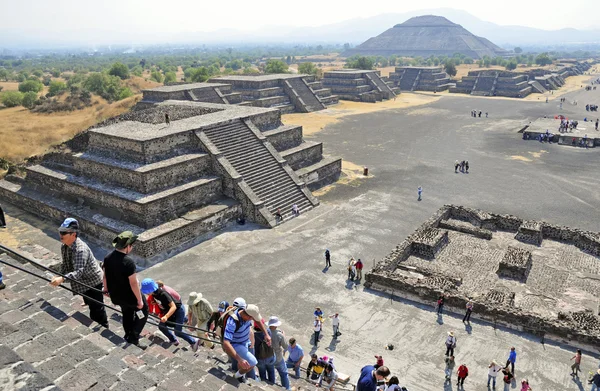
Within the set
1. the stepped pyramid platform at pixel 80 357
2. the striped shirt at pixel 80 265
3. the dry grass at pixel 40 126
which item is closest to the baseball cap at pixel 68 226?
the striped shirt at pixel 80 265

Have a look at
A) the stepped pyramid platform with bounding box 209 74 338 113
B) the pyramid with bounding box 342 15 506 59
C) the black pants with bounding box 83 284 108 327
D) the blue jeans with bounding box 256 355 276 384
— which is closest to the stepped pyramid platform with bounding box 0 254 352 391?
the black pants with bounding box 83 284 108 327

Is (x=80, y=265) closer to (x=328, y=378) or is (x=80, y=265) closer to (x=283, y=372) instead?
(x=283, y=372)

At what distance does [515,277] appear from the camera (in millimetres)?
14367

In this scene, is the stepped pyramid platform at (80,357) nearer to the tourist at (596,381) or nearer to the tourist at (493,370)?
the tourist at (493,370)

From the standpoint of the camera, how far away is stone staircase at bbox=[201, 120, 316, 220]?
19422 mm

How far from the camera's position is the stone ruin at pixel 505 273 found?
11750mm

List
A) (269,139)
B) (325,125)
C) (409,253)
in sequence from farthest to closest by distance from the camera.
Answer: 1. (325,125)
2. (269,139)
3. (409,253)

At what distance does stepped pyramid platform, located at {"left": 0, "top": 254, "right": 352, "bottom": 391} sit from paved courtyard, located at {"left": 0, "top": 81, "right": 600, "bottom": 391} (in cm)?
472

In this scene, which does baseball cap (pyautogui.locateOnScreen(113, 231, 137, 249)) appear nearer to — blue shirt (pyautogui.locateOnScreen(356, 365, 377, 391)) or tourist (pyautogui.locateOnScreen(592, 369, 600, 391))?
blue shirt (pyautogui.locateOnScreen(356, 365, 377, 391))

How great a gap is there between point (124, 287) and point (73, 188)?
14.7 m

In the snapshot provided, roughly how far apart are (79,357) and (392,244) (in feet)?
43.0

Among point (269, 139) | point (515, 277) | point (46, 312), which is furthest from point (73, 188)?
point (515, 277)

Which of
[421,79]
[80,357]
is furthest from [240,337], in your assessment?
[421,79]

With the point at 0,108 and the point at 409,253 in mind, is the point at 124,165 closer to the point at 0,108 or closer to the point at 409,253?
the point at 409,253
